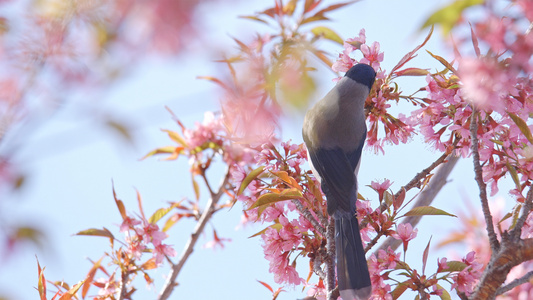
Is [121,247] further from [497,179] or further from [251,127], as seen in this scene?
[497,179]

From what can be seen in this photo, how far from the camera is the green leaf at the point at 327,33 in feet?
8.50

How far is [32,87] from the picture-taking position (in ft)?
2.73

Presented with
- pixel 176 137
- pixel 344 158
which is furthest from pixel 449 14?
pixel 176 137

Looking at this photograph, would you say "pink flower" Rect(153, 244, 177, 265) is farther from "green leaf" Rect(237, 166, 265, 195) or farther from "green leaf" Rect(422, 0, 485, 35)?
"green leaf" Rect(422, 0, 485, 35)

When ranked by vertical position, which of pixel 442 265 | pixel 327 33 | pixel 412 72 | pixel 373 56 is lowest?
pixel 442 265

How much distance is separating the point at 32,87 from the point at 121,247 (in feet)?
5.01

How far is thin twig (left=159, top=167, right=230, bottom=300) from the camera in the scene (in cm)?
236

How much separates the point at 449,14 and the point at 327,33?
1.69m

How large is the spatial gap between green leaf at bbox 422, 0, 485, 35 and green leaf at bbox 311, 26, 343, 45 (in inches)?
64.5

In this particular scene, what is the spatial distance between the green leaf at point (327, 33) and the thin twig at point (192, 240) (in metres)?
0.78

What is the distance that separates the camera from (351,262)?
1.67m

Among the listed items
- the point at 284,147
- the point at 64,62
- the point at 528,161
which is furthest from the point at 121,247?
the point at 528,161

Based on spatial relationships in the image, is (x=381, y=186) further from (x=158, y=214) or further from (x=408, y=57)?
(x=158, y=214)

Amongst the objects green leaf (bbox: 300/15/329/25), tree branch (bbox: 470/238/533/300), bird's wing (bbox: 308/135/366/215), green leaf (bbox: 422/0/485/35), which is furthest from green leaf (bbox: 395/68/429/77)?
green leaf (bbox: 422/0/485/35)
